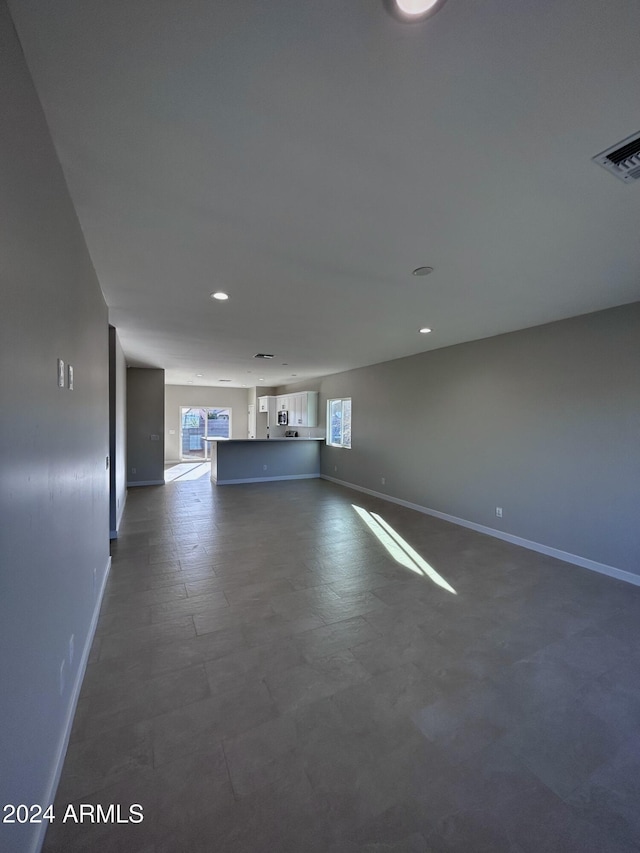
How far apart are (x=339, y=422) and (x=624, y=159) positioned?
701 cm

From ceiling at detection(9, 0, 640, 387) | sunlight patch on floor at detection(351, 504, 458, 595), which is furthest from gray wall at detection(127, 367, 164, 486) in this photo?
ceiling at detection(9, 0, 640, 387)

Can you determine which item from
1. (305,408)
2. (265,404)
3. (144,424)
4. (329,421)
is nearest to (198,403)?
(265,404)

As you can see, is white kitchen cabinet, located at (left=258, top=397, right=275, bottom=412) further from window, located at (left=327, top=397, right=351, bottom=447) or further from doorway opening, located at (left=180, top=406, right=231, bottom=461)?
window, located at (left=327, top=397, right=351, bottom=447)

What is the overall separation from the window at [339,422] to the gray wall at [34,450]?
20.9 feet

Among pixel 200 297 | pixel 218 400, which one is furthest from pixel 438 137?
pixel 218 400

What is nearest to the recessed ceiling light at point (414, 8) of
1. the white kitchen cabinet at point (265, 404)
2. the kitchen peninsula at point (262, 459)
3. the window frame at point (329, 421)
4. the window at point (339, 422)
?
the window frame at point (329, 421)

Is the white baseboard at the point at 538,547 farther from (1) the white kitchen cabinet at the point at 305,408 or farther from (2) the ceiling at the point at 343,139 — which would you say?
(1) the white kitchen cabinet at the point at 305,408

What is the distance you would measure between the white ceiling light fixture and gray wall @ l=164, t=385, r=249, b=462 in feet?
36.2

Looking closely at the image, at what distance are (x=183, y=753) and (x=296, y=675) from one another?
2.21 feet

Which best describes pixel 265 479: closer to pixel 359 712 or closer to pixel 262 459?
pixel 262 459

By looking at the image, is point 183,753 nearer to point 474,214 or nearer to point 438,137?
point 438,137

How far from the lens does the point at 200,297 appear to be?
314cm

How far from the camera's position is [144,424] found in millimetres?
7371

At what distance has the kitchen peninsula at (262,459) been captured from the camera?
770 centimetres
